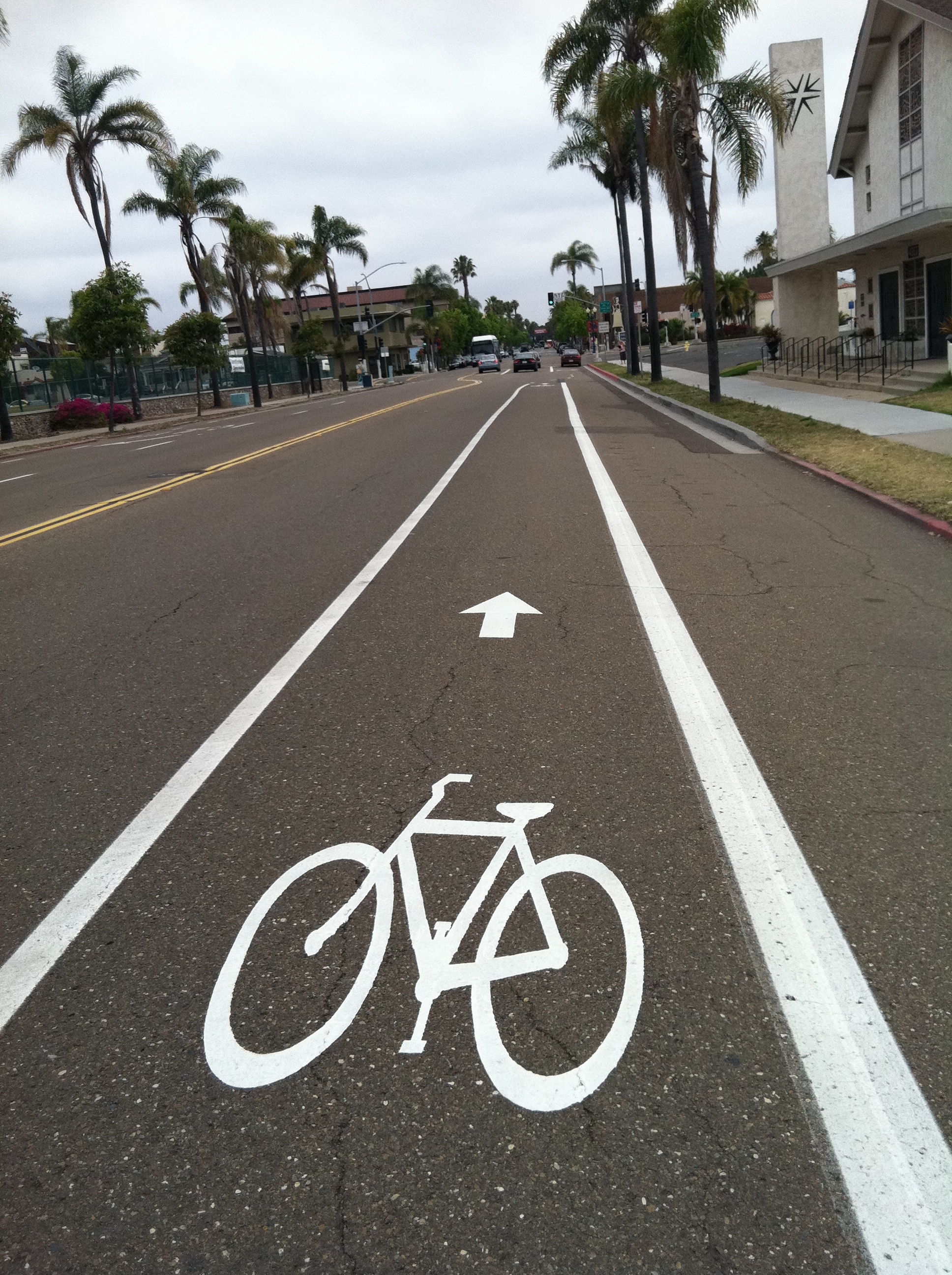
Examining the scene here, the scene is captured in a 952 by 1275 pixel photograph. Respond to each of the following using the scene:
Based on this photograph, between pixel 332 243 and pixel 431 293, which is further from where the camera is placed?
pixel 431 293

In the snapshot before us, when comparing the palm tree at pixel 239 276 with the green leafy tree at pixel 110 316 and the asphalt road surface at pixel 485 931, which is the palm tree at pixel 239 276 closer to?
the green leafy tree at pixel 110 316

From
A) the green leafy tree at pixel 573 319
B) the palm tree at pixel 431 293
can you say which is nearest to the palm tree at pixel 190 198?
the palm tree at pixel 431 293

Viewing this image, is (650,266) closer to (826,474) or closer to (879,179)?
(879,179)

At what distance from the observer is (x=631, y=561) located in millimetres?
8656

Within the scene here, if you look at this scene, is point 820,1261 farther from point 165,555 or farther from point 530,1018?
point 165,555

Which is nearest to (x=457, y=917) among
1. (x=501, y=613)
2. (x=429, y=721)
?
(x=429, y=721)

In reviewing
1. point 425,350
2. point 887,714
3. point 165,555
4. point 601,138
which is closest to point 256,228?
point 601,138

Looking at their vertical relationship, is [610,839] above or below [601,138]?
below

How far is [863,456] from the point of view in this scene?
1350 centimetres

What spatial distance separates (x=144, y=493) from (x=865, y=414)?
12325mm

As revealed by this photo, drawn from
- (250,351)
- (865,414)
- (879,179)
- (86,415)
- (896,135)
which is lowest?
(865,414)

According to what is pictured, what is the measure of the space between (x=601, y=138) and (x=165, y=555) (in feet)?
131

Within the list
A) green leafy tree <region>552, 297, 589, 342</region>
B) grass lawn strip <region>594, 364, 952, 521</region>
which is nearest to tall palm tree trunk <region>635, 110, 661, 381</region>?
grass lawn strip <region>594, 364, 952, 521</region>

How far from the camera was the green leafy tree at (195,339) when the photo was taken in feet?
140
